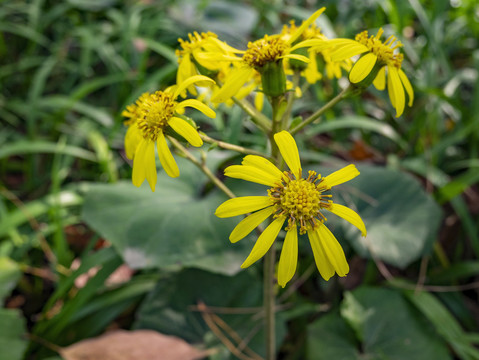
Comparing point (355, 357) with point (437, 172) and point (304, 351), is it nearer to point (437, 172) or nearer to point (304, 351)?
point (304, 351)

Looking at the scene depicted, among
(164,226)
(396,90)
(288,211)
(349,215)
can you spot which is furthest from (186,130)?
(164,226)

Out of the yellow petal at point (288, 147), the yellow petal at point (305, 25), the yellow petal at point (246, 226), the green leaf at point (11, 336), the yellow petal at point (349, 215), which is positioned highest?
the yellow petal at point (305, 25)

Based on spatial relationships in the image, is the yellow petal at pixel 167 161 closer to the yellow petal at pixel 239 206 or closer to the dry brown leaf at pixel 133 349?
the yellow petal at pixel 239 206

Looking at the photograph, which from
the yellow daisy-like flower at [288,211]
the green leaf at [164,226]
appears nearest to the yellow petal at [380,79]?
the yellow daisy-like flower at [288,211]

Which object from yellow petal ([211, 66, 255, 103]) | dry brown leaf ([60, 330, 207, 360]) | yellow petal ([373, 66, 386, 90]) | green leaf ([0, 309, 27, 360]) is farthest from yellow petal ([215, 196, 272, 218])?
green leaf ([0, 309, 27, 360])

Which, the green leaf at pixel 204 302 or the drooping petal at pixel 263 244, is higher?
the drooping petal at pixel 263 244
